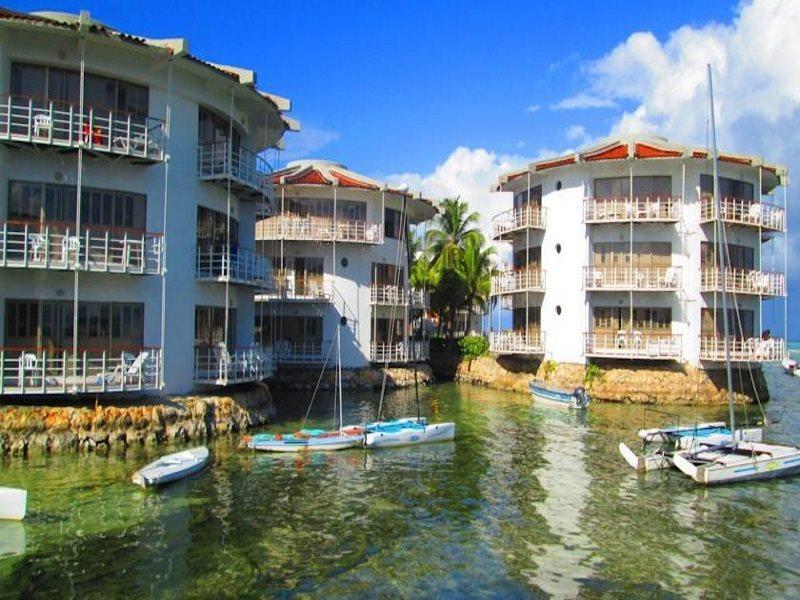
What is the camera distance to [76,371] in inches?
909

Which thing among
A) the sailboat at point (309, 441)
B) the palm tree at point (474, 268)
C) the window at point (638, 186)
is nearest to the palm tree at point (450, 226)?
the palm tree at point (474, 268)

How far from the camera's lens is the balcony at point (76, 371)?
2203 centimetres

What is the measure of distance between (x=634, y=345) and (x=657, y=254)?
545 centimetres

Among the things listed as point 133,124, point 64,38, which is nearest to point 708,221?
point 133,124

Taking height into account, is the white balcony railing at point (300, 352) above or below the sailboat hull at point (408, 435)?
above

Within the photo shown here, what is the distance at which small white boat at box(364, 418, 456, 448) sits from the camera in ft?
83.2

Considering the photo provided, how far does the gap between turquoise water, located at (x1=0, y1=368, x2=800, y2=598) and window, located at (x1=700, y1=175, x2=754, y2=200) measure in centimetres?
2055

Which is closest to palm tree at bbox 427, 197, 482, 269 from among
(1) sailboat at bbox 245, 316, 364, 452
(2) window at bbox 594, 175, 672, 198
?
(2) window at bbox 594, 175, 672, 198

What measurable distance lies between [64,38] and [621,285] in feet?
94.9

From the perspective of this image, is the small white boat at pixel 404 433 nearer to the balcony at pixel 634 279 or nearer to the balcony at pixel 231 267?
the balcony at pixel 231 267

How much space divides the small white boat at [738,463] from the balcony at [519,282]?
20.4m

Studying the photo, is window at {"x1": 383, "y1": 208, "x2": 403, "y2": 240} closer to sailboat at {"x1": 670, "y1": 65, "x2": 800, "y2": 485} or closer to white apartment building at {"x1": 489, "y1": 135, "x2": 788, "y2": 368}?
white apartment building at {"x1": 489, "y1": 135, "x2": 788, "y2": 368}

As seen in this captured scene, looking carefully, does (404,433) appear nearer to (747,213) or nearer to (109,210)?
(109,210)

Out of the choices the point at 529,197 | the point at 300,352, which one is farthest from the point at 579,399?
the point at 300,352
